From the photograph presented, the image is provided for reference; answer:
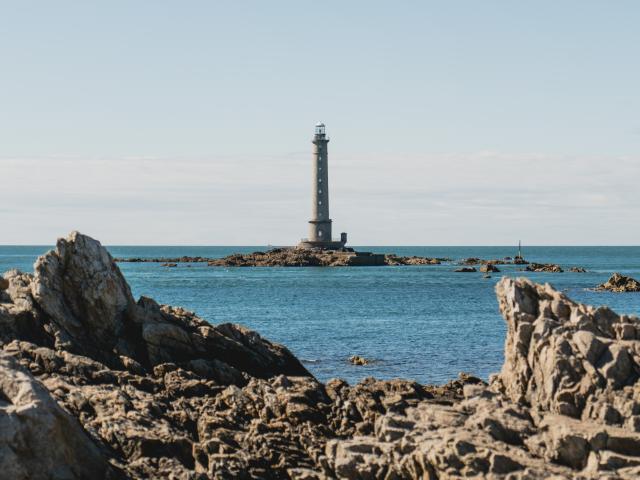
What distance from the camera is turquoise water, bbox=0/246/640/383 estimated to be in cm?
3822

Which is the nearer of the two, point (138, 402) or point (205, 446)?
point (205, 446)

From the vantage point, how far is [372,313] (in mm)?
60688

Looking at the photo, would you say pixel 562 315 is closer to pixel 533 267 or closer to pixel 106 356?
pixel 106 356

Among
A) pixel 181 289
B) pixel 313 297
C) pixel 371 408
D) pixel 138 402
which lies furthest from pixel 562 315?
pixel 181 289

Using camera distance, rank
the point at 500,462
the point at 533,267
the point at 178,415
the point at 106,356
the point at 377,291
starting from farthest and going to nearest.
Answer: the point at 533,267 < the point at 377,291 < the point at 106,356 < the point at 178,415 < the point at 500,462

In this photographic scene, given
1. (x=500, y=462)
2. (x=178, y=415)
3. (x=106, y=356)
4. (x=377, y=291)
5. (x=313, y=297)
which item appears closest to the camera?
(x=500, y=462)

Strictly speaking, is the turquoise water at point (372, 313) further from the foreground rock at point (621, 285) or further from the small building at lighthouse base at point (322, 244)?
the small building at lighthouse base at point (322, 244)

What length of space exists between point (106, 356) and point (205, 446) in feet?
28.7

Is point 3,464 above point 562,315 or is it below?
below

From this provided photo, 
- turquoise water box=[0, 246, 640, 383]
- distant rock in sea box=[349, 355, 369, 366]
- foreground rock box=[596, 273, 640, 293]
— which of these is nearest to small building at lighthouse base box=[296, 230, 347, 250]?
turquoise water box=[0, 246, 640, 383]

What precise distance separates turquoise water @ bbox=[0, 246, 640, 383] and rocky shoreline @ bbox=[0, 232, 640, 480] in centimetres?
899

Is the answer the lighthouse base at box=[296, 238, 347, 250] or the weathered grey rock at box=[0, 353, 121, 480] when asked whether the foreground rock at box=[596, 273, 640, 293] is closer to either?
the lighthouse base at box=[296, 238, 347, 250]

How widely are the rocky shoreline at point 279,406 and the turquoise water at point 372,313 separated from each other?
8.99 metres

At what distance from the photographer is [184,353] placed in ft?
91.8
